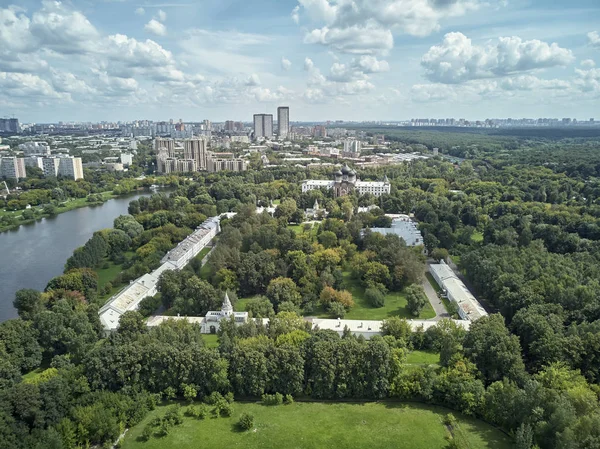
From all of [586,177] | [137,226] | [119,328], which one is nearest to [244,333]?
[119,328]

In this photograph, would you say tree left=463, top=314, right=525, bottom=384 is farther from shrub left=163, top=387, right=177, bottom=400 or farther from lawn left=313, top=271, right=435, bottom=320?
shrub left=163, top=387, right=177, bottom=400

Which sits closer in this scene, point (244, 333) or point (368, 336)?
point (244, 333)

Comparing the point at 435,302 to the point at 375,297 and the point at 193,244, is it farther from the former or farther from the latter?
the point at 193,244

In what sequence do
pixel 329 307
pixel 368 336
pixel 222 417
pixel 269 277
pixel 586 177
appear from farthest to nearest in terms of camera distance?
pixel 586 177 < pixel 269 277 < pixel 329 307 < pixel 368 336 < pixel 222 417

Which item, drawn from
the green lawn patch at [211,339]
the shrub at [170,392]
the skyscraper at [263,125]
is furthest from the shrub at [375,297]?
the skyscraper at [263,125]

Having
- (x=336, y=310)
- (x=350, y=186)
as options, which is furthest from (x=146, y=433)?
(x=350, y=186)

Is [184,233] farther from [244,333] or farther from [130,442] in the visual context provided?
[130,442]

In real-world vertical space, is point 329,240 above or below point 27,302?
above
